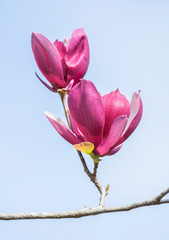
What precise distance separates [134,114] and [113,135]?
52 millimetres

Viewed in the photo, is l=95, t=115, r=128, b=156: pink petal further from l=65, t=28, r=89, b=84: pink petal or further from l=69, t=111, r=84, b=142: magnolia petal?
l=65, t=28, r=89, b=84: pink petal

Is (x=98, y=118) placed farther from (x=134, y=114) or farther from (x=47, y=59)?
(x=47, y=59)

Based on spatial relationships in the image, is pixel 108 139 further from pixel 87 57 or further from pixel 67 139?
pixel 87 57

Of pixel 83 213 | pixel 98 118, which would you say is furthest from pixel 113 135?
pixel 83 213

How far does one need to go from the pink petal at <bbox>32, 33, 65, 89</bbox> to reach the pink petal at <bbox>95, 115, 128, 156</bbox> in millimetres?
163

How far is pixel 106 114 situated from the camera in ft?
2.50

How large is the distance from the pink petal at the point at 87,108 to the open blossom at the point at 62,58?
0.12 metres

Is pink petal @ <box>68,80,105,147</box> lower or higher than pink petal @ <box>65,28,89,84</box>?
lower

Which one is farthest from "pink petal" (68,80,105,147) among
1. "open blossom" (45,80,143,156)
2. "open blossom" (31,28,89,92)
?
"open blossom" (31,28,89,92)

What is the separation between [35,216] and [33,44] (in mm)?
334

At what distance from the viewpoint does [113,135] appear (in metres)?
0.75

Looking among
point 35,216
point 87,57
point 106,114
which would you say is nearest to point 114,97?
point 106,114

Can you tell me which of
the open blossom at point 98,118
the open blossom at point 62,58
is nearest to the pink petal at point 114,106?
the open blossom at point 98,118

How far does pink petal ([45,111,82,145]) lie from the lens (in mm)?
760
